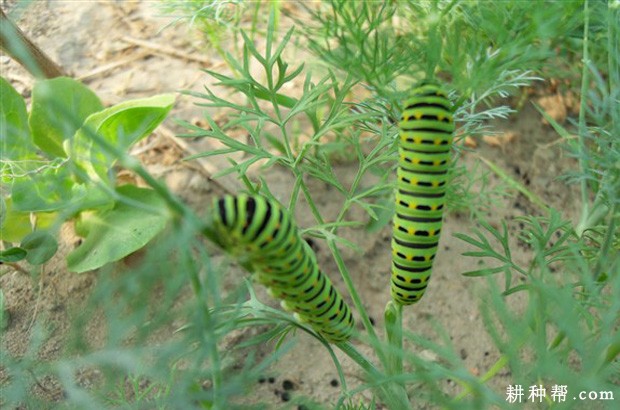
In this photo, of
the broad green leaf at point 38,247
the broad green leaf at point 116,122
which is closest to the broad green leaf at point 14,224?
the broad green leaf at point 38,247

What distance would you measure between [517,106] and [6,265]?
7.72 ft

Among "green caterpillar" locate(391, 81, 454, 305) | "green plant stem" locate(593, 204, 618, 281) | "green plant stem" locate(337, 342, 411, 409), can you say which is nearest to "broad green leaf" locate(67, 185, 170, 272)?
"green plant stem" locate(337, 342, 411, 409)

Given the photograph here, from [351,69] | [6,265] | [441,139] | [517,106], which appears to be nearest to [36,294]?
[6,265]

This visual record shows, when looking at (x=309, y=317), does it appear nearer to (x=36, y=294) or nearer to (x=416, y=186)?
(x=416, y=186)

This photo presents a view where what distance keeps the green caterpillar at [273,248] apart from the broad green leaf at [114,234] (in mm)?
928

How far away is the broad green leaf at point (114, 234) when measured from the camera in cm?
201

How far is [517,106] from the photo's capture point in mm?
3029

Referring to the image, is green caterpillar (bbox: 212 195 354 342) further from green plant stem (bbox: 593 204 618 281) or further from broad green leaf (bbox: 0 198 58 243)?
broad green leaf (bbox: 0 198 58 243)

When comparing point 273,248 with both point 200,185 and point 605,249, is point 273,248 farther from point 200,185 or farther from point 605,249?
point 200,185

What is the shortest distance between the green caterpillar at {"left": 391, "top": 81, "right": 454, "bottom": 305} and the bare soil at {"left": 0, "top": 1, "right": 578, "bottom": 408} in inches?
28.7

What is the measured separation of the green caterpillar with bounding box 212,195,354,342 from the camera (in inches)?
36.9

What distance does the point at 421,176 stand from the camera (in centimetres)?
125

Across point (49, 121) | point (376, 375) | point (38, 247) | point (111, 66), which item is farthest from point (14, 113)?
point (376, 375)

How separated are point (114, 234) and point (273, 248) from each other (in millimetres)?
1251
